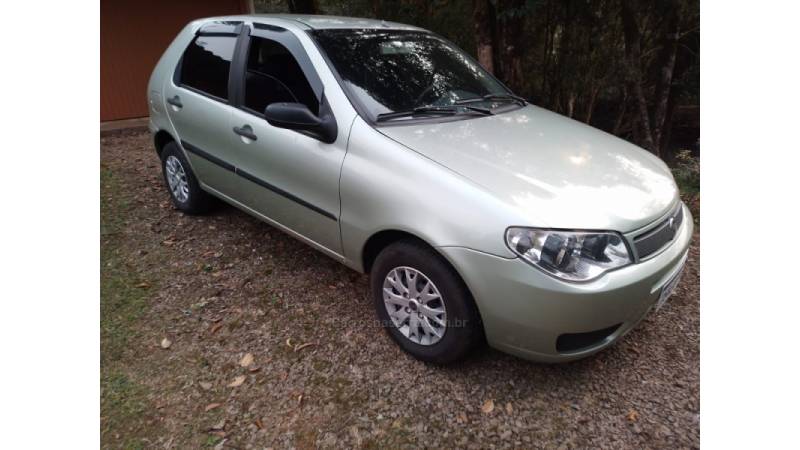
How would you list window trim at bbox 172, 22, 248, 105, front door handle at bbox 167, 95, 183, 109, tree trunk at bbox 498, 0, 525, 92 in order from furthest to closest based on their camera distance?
tree trunk at bbox 498, 0, 525, 92
front door handle at bbox 167, 95, 183, 109
window trim at bbox 172, 22, 248, 105

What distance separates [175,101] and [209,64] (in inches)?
18.5

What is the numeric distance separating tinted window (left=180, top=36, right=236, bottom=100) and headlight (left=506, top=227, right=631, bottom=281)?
237cm

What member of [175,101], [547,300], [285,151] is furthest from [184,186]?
[547,300]

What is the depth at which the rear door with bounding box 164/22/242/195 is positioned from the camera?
10.8ft

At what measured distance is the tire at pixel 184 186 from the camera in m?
3.93

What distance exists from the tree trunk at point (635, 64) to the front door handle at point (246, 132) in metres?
5.13

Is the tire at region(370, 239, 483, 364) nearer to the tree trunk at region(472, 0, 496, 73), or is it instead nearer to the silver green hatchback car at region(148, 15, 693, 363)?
the silver green hatchback car at region(148, 15, 693, 363)

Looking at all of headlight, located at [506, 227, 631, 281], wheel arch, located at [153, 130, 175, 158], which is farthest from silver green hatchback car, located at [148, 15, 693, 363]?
wheel arch, located at [153, 130, 175, 158]

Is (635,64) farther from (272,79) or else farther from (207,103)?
(207,103)

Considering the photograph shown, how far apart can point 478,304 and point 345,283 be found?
138 centimetres

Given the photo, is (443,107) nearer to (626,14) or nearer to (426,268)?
(426,268)

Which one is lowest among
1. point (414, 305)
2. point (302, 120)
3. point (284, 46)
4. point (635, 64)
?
point (414, 305)

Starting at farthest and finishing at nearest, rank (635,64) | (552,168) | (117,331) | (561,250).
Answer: (635,64) < (117,331) < (552,168) < (561,250)

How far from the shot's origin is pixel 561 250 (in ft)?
6.49
